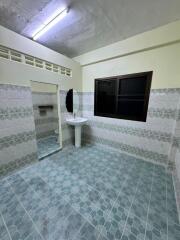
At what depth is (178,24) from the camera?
1725mm

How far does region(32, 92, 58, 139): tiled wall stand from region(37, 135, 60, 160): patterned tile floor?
0.22m

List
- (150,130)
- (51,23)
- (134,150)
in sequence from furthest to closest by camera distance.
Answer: (134,150) → (150,130) → (51,23)

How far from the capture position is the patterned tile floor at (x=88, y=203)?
3.60ft

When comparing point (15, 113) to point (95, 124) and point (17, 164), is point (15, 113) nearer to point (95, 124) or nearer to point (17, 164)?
point (17, 164)

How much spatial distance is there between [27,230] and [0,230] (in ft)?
0.92

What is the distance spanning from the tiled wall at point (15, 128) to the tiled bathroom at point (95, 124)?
2cm

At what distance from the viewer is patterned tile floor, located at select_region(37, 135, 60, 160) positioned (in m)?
2.59

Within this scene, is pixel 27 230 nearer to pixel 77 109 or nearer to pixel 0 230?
pixel 0 230

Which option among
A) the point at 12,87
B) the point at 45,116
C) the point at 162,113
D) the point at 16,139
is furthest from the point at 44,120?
the point at 162,113

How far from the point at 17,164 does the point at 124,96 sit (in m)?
→ 2.68

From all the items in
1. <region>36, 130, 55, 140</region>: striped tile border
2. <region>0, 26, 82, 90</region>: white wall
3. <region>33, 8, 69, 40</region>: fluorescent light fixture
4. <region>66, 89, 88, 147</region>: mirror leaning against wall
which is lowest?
<region>36, 130, 55, 140</region>: striped tile border

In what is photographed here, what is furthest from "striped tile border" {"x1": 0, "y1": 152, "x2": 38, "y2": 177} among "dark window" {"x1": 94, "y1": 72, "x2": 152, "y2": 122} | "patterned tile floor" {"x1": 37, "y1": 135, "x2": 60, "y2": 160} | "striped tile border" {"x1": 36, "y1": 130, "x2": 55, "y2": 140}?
"dark window" {"x1": 94, "y1": 72, "x2": 152, "y2": 122}

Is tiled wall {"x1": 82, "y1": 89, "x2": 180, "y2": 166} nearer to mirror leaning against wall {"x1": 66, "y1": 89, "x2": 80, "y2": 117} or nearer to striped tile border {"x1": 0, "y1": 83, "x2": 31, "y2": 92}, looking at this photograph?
mirror leaning against wall {"x1": 66, "y1": 89, "x2": 80, "y2": 117}

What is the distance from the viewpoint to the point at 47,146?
304 centimetres
